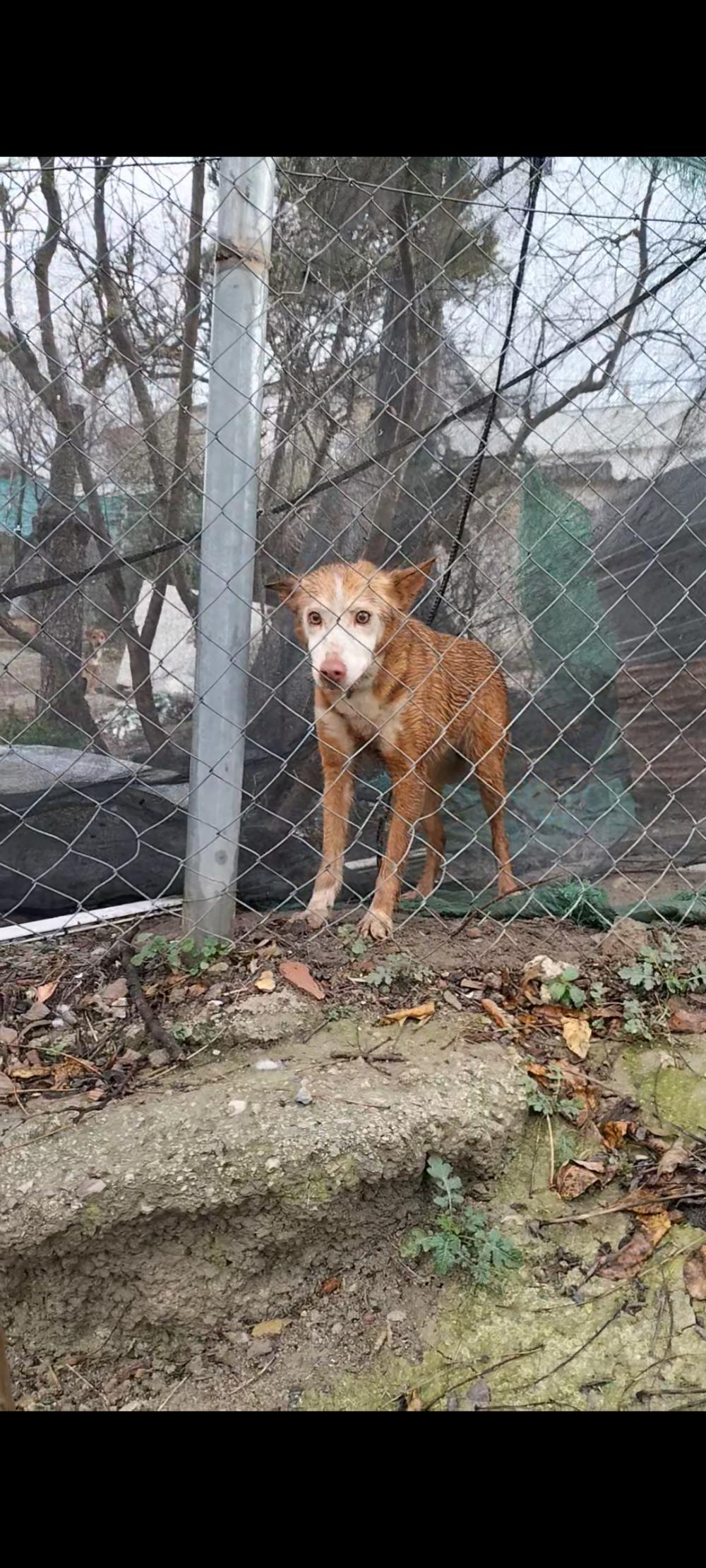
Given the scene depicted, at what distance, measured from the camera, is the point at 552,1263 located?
215 centimetres

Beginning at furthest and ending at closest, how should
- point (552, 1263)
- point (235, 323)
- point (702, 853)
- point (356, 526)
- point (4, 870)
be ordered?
point (702, 853), point (356, 526), point (4, 870), point (235, 323), point (552, 1263)

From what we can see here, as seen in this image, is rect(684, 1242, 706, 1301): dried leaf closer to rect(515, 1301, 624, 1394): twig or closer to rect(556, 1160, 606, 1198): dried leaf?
Answer: rect(515, 1301, 624, 1394): twig

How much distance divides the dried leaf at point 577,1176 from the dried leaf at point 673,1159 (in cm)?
14

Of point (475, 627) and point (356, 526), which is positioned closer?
point (356, 526)

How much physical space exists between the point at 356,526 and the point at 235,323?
912mm

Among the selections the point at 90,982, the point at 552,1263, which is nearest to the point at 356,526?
the point at 90,982

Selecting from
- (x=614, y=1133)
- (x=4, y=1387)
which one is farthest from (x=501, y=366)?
(x=4, y=1387)

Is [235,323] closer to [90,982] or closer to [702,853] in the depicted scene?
[90,982]

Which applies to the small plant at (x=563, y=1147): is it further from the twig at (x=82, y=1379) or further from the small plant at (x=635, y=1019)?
the twig at (x=82, y=1379)

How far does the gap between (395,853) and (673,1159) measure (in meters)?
1.43

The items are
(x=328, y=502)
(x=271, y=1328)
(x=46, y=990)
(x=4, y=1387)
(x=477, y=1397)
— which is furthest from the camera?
(x=328, y=502)

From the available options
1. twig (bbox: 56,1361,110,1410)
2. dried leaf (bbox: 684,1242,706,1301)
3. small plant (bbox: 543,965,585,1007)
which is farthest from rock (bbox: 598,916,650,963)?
twig (bbox: 56,1361,110,1410)

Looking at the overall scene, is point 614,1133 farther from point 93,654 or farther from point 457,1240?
point 93,654

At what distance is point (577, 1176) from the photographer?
2.33 meters
